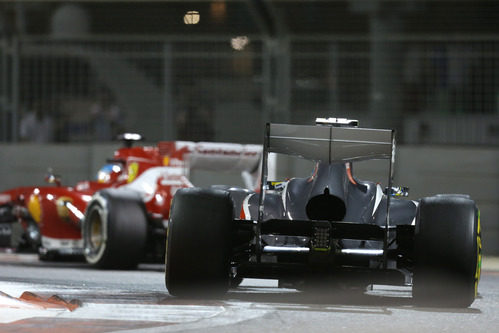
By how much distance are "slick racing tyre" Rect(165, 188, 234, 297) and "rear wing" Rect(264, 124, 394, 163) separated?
69cm

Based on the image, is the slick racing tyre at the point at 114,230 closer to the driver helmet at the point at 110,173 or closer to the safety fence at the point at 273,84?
the driver helmet at the point at 110,173

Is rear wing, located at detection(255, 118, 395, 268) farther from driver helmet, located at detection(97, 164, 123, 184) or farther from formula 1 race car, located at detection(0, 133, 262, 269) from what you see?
driver helmet, located at detection(97, 164, 123, 184)

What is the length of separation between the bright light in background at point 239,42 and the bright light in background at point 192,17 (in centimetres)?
54

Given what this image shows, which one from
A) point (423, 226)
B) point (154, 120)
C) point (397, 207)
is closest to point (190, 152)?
point (154, 120)

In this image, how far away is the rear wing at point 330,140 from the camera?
9109 millimetres

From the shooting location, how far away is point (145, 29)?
17281 mm

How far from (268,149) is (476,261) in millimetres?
1573

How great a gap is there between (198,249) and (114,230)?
4.27m

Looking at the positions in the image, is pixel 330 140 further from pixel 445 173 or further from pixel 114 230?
pixel 445 173

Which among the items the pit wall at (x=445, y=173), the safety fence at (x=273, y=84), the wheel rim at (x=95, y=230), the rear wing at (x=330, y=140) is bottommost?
the wheel rim at (x=95, y=230)

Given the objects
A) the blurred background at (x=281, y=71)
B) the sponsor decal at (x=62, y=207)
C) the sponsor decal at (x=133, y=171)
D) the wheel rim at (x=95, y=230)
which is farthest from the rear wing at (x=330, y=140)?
the blurred background at (x=281, y=71)

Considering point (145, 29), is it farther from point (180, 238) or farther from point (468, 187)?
point (180, 238)

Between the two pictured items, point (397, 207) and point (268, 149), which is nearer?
point (268, 149)

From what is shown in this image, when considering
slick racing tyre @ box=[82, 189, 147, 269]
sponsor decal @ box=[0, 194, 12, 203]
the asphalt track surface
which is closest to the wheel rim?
slick racing tyre @ box=[82, 189, 147, 269]
